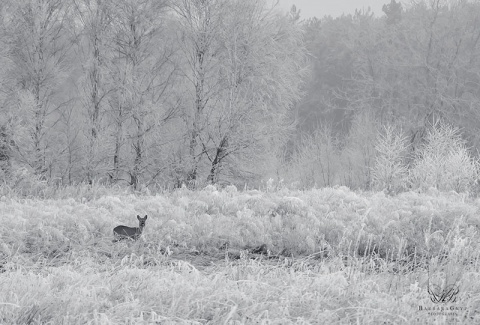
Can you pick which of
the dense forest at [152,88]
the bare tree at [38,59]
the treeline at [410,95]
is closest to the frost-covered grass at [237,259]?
the bare tree at [38,59]

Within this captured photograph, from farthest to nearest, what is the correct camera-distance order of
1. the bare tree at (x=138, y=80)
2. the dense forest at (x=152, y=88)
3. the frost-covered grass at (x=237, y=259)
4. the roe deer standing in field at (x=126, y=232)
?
the bare tree at (x=138, y=80), the dense forest at (x=152, y=88), the roe deer standing in field at (x=126, y=232), the frost-covered grass at (x=237, y=259)

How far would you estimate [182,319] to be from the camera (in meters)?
3.43

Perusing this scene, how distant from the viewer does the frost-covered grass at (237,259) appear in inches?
143

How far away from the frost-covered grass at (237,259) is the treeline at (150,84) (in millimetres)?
6768

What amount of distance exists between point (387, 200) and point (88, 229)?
459cm

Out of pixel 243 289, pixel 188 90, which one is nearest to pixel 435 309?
pixel 243 289

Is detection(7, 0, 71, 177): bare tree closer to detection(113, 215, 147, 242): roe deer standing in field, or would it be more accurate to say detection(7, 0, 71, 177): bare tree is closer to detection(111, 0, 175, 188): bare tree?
detection(111, 0, 175, 188): bare tree

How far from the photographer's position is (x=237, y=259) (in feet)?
20.7

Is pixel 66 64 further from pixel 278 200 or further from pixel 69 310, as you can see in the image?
pixel 69 310

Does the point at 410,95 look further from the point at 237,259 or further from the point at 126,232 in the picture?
the point at 126,232
